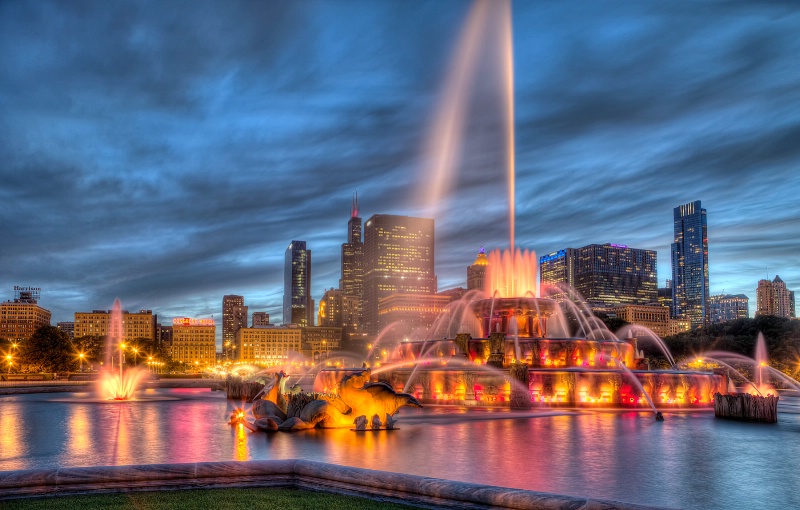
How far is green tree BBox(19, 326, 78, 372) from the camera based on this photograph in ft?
271

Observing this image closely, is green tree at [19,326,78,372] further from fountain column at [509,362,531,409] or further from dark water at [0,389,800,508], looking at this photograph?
fountain column at [509,362,531,409]

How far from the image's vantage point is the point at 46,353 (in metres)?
82.7

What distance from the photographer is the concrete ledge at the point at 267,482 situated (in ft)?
36.5

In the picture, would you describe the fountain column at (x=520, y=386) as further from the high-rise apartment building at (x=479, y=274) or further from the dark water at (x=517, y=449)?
the high-rise apartment building at (x=479, y=274)

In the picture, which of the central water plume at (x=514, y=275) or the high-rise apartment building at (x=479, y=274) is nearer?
the central water plume at (x=514, y=275)

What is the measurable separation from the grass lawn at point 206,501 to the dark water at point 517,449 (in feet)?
10.0

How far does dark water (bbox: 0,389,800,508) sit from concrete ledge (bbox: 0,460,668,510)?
88.6 inches

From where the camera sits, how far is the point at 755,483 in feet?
46.2

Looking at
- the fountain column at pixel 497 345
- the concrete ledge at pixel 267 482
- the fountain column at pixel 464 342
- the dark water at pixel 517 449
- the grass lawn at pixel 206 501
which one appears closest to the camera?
the grass lawn at pixel 206 501

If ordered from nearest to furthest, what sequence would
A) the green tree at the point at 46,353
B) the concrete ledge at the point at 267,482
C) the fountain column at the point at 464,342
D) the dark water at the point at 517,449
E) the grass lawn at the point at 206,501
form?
1. the grass lawn at the point at 206,501
2. the concrete ledge at the point at 267,482
3. the dark water at the point at 517,449
4. the fountain column at the point at 464,342
5. the green tree at the point at 46,353

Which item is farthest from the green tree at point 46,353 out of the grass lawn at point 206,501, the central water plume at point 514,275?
the grass lawn at point 206,501

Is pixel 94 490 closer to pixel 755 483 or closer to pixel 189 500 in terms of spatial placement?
pixel 189 500

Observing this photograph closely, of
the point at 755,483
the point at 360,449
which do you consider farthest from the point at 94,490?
the point at 755,483

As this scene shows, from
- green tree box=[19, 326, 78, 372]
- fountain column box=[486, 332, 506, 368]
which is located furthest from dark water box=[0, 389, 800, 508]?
green tree box=[19, 326, 78, 372]
